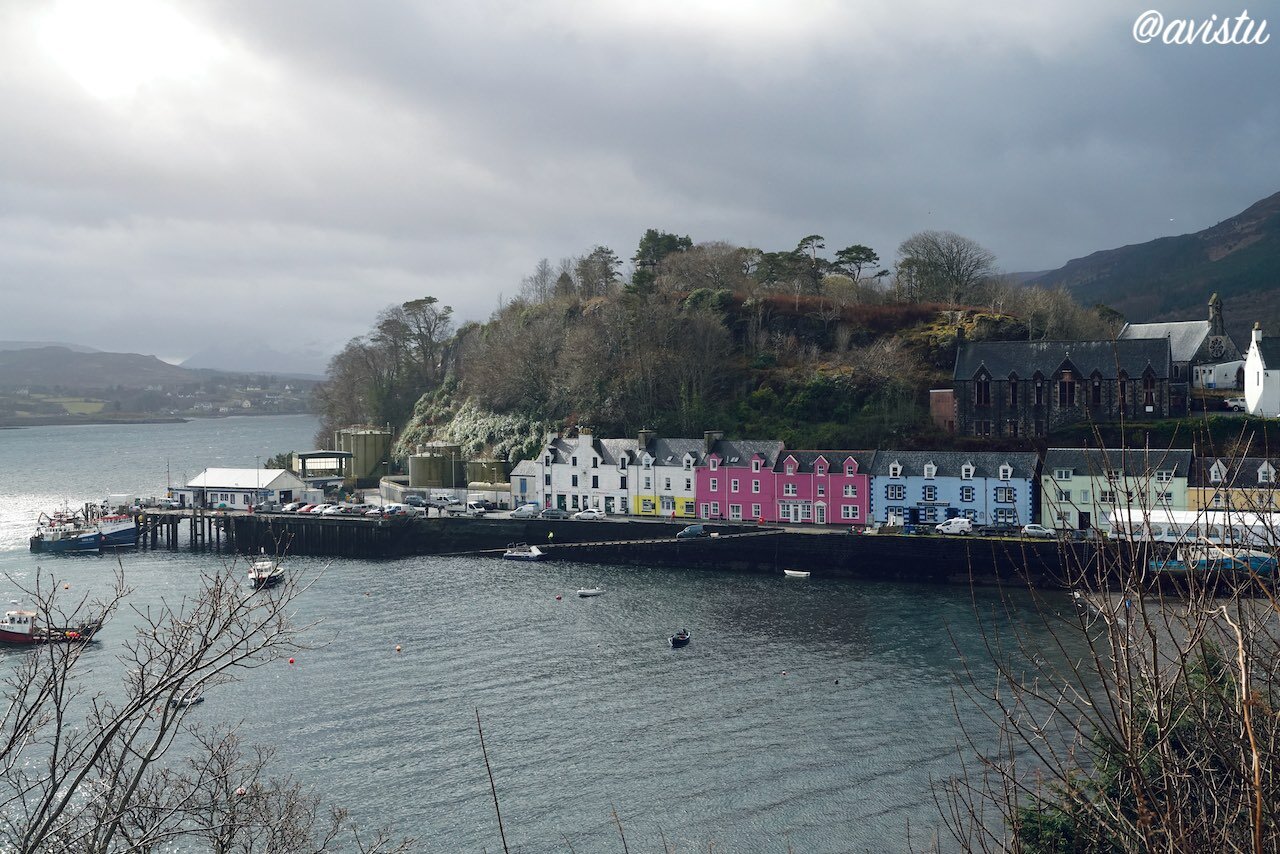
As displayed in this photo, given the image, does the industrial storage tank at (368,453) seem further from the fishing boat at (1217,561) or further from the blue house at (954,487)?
the fishing boat at (1217,561)

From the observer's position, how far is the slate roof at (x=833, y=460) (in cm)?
5269

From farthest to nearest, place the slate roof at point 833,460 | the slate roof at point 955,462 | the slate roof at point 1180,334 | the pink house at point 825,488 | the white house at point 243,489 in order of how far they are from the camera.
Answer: the slate roof at point 1180,334, the white house at point 243,489, the slate roof at point 833,460, the pink house at point 825,488, the slate roof at point 955,462

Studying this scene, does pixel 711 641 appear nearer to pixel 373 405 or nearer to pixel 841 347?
pixel 841 347

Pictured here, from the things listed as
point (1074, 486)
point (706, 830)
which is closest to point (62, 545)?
point (706, 830)

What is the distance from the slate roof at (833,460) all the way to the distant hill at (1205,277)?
78.4 meters

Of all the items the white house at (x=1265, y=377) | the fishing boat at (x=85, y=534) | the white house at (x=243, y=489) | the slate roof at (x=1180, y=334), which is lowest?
the fishing boat at (x=85, y=534)

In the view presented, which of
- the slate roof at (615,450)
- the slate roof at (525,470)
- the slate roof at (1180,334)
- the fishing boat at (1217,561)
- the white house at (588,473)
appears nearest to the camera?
the fishing boat at (1217,561)

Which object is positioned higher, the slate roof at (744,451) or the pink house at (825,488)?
the slate roof at (744,451)

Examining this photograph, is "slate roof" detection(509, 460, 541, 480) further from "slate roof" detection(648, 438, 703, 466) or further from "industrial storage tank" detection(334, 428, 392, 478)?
"industrial storage tank" detection(334, 428, 392, 478)

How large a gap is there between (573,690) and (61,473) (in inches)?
4001

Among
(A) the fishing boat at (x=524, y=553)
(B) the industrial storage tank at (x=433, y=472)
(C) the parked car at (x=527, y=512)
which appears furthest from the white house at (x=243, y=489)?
(A) the fishing boat at (x=524, y=553)

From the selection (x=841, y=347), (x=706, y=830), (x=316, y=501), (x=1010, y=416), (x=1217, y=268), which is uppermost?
(x=1217, y=268)

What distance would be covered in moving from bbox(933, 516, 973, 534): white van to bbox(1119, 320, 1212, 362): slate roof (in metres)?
29.3

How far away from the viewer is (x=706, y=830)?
68.0 ft
